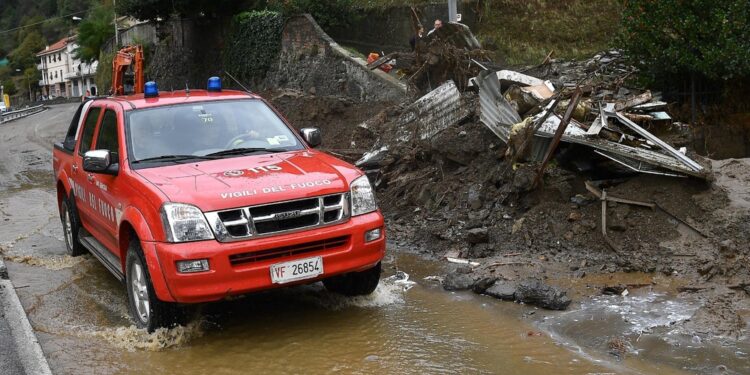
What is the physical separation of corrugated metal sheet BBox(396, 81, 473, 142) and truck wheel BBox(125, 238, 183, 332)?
17.6ft

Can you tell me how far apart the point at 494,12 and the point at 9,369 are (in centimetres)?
1629

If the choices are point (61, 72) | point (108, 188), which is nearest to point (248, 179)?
point (108, 188)

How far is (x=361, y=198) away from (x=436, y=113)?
492cm

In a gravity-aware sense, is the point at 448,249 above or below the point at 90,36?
below

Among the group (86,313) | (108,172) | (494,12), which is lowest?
(86,313)

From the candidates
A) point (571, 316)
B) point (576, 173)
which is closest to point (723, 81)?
point (576, 173)

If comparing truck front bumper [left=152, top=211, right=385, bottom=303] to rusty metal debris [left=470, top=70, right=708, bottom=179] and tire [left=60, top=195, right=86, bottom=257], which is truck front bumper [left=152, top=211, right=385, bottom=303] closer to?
tire [left=60, top=195, right=86, bottom=257]

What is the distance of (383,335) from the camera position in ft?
18.5

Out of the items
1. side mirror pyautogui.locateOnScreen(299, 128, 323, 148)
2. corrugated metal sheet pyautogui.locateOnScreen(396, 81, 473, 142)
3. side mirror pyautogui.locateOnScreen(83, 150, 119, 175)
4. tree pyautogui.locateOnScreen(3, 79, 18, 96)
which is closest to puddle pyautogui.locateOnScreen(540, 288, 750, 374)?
side mirror pyautogui.locateOnScreen(299, 128, 323, 148)

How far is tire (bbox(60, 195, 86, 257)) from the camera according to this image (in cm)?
794

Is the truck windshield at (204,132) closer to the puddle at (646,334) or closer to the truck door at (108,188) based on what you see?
the truck door at (108,188)

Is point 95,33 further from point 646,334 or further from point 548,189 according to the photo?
point 646,334

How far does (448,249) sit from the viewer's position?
8031 mm

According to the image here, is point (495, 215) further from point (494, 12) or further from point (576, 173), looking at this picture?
point (494, 12)
